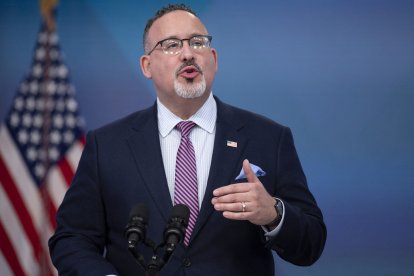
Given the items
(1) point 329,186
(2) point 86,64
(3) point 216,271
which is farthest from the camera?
(2) point 86,64

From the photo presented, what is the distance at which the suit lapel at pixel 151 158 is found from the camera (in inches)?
102

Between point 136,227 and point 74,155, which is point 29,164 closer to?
point 74,155

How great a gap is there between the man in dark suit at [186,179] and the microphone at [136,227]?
40 centimetres

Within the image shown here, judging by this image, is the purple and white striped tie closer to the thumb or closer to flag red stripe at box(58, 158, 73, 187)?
the thumb

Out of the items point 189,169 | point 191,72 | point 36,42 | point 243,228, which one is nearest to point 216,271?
point 243,228

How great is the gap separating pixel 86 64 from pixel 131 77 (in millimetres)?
280

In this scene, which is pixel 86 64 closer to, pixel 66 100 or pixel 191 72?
pixel 66 100

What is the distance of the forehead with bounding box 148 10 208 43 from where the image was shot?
2.78 meters

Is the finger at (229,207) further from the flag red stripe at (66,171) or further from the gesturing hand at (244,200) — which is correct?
the flag red stripe at (66,171)

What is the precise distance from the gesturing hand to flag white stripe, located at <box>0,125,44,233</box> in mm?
2269

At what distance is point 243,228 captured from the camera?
2.61m

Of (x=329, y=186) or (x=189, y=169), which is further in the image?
(x=329, y=186)

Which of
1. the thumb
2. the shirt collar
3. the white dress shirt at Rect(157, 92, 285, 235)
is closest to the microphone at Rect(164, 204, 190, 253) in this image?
the thumb

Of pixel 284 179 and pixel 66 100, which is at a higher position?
pixel 66 100
